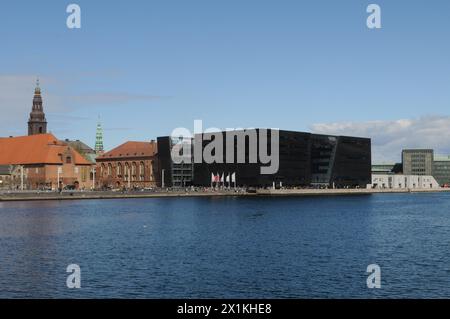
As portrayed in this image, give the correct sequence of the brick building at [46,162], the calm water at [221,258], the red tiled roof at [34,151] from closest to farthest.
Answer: the calm water at [221,258] → the brick building at [46,162] → the red tiled roof at [34,151]

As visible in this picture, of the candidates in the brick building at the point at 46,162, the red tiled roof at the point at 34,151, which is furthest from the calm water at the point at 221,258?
the red tiled roof at the point at 34,151

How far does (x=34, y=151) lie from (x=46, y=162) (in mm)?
9185

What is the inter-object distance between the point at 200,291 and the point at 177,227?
42263 mm

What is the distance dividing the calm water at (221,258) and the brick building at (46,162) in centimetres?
10229

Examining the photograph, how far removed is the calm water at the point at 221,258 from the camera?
36.5 metres

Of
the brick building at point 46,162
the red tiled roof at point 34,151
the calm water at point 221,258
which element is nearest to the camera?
the calm water at point 221,258

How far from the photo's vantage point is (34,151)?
18700cm

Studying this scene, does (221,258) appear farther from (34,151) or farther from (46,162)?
(34,151)

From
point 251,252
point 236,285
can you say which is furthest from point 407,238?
point 236,285

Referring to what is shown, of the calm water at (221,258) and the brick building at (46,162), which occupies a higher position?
the brick building at (46,162)

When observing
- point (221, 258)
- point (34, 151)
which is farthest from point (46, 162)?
point (221, 258)

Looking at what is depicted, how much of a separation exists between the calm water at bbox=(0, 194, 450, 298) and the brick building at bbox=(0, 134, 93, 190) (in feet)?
336

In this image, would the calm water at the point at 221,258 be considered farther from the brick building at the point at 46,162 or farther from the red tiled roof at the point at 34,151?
the red tiled roof at the point at 34,151

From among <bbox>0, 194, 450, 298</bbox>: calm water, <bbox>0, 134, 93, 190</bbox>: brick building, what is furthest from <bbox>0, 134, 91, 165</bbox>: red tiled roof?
<bbox>0, 194, 450, 298</bbox>: calm water
